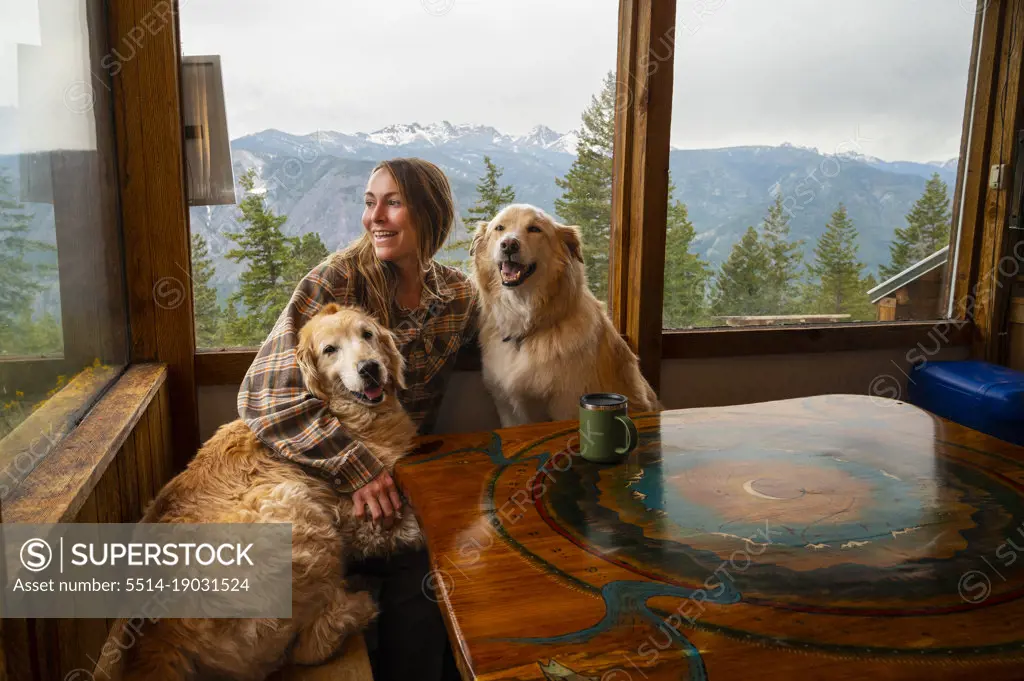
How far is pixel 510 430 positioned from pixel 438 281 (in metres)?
0.78

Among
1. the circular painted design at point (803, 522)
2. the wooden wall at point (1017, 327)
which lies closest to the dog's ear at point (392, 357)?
the circular painted design at point (803, 522)

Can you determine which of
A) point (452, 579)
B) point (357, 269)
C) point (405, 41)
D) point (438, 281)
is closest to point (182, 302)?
point (357, 269)

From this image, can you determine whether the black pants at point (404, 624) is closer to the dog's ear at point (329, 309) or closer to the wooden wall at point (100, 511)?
the wooden wall at point (100, 511)

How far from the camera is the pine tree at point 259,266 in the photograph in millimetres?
2182

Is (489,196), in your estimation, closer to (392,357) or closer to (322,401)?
(392,357)

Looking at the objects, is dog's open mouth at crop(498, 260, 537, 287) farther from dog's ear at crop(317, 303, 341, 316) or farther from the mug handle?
the mug handle

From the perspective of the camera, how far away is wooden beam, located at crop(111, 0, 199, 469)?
199 centimetres

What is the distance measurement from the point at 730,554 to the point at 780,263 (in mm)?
2146

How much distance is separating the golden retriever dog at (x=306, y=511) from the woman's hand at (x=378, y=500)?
0.03m

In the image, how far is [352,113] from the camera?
221 centimetres

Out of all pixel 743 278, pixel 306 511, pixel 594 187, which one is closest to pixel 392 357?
pixel 306 511

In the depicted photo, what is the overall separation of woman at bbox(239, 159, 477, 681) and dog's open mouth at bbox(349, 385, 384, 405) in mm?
86

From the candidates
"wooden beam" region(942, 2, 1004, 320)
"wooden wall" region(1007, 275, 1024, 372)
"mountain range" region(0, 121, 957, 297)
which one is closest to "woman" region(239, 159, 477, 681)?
"mountain range" region(0, 121, 957, 297)

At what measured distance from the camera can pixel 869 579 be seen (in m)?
0.93
